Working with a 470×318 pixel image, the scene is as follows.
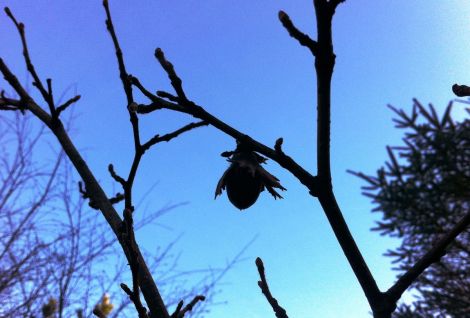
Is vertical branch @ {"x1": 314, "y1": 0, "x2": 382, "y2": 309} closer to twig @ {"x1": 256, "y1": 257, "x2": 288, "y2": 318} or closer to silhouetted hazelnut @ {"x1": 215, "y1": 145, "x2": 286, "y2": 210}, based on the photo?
twig @ {"x1": 256, "y1": 257, "x2": 288, "y2": 318}

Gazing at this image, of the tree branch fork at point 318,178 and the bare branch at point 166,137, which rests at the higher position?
the bare branch at point 166,137

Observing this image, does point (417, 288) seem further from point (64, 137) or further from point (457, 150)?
point (64, 137)

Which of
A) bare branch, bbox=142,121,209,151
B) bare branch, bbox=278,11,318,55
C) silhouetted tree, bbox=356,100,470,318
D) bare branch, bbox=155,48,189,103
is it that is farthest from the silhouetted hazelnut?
silhouetted tree, bbox=356,100,470,318

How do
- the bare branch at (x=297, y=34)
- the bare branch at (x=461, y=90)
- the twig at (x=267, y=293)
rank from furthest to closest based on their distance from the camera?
the twig at (x=267, y=293)
the bare branch at (x=461, y=90)
the bare branch at (x=297, y=34)

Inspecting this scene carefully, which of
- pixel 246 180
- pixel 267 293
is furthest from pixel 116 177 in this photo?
pixel 267 293

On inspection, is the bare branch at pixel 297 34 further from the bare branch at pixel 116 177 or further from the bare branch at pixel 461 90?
the bare branch at pixel 116 177

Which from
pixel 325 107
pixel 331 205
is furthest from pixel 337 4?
pixel 331 205

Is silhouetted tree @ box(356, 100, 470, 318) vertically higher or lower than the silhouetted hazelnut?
higher

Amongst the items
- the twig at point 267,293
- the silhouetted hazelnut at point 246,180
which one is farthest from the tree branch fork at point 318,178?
the silhouetted hazelnut at point 246,180

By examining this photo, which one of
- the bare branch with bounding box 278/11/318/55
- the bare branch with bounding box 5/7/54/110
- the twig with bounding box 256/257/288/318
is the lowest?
the twig with bounding box 256/257/288/318
